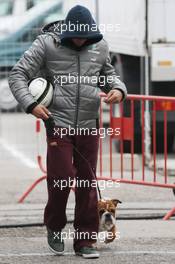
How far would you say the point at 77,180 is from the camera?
7.88 m

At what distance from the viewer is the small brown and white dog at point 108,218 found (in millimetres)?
8086

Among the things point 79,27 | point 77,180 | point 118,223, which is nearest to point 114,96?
point 79,27

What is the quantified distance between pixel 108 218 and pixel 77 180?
0.43 m

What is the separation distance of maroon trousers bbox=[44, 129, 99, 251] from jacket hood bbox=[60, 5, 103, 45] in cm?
69

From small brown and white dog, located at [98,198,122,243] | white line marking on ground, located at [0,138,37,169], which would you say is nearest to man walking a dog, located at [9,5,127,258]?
small brown and white dog, located at [98,198,122,243]

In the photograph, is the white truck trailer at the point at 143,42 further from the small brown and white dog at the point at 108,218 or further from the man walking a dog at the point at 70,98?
the man walking a dog at the point at 70,98

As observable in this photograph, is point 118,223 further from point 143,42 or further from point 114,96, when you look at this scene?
point 143,42

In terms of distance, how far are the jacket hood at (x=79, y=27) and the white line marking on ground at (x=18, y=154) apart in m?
6.28

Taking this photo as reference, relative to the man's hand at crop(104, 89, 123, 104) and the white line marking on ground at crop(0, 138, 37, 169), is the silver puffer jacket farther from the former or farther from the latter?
the white line marking on ground at crop(0, 138, 37, 169)

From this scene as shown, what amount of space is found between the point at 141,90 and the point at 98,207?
7109 millimetres

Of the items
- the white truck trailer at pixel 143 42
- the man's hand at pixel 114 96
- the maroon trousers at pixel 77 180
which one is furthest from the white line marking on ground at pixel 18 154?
the man's hand at pixel 114 96

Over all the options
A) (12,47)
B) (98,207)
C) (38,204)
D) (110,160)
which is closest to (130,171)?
(110,160)

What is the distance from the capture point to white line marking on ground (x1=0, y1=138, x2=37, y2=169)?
1420cm

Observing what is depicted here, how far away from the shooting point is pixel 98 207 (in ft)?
26.5
